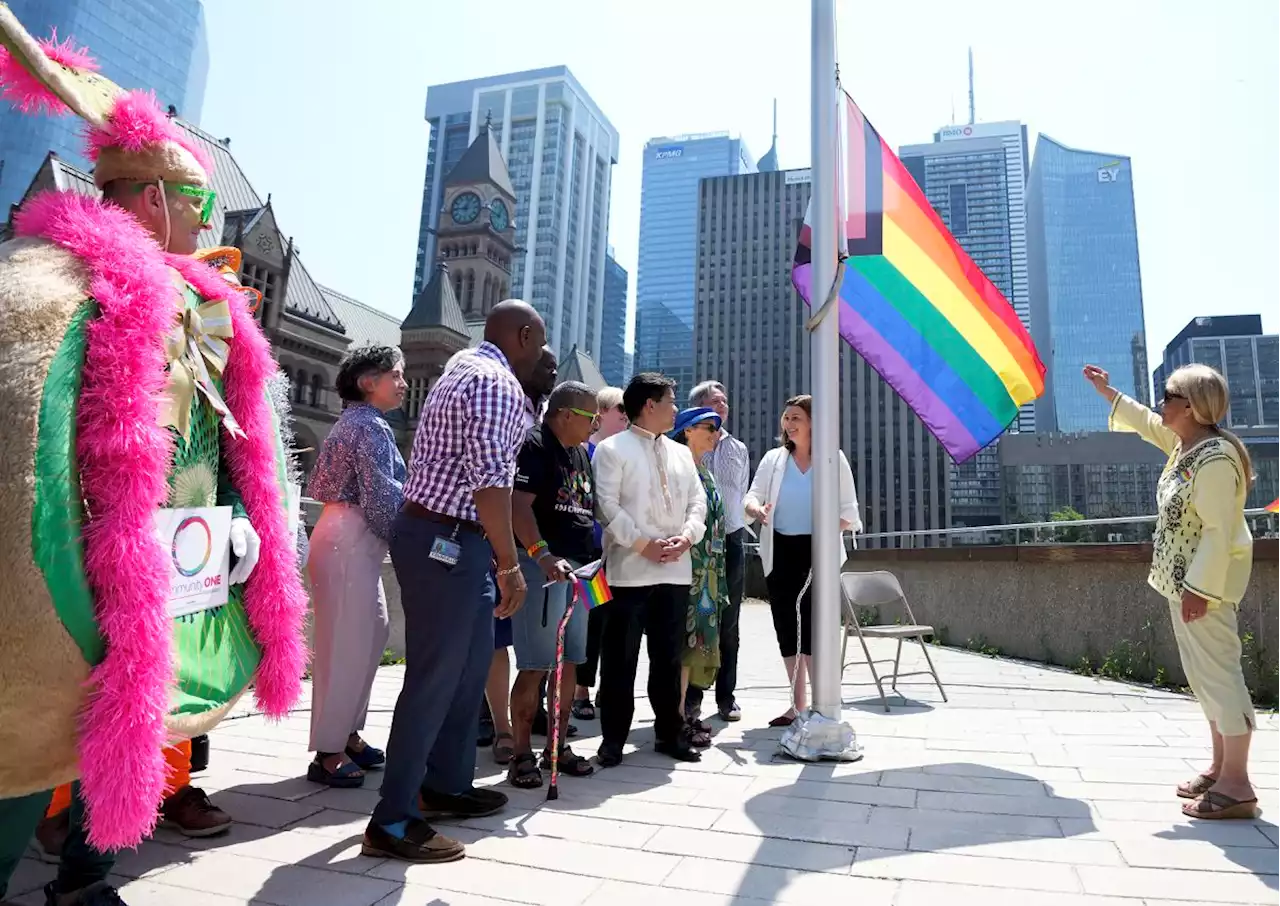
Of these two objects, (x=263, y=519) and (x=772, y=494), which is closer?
(x=263, y=519)

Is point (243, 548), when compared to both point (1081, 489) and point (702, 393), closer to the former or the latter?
point (702, 393)

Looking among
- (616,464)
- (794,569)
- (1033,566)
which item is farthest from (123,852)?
(1033,566)

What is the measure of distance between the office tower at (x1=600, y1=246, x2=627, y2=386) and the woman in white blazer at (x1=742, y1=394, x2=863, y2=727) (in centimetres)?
16262

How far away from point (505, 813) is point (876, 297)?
11.9 ft

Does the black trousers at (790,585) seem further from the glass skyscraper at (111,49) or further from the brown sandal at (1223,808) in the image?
the glass skyscraper at (111,49)

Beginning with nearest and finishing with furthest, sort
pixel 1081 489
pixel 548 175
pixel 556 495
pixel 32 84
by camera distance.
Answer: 1. pixel 32 84
2. pixel 556 495
3. pixel 1081 489
4. pixel 548 175

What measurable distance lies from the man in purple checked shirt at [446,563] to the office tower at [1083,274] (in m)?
132

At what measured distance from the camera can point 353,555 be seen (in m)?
3.83

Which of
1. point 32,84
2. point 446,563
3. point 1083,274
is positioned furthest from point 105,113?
point 1083,274

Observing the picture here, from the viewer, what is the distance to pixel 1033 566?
8.51 m

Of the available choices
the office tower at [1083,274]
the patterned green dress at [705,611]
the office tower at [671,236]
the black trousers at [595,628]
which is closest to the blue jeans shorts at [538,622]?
the black trousers at [595,628]

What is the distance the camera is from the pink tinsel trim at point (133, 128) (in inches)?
84.7

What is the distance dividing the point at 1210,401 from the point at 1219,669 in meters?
1.15

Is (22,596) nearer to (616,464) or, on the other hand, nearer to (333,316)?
(616,464)
